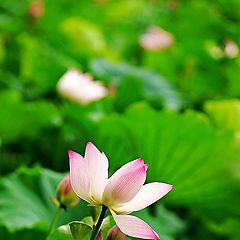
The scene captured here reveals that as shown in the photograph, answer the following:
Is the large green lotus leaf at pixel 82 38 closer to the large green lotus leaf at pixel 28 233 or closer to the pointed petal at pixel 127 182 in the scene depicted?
the large green lotus leaf at pixel 28 233

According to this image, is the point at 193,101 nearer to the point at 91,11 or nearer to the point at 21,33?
the point at 21,33

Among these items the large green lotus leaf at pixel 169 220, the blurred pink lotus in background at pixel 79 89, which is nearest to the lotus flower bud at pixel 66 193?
the large green lotus leaf at pixel 169 220

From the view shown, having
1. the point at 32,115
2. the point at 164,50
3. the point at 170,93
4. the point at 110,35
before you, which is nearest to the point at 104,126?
the point at 32,115

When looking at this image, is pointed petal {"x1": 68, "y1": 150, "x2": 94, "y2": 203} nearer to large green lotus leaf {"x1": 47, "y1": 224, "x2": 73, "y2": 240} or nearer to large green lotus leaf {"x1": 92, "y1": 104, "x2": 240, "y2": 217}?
large green lotus leaf {"x1": 47, "y1": 224, "x2": 73, "y2": 240}

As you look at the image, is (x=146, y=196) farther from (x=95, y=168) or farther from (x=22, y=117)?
(x=22, y=117)

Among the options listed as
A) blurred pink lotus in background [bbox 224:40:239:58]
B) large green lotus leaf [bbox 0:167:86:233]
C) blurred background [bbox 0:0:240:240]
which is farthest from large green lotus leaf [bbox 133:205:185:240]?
blurred pink lotus in background [bbox 224:40:239:58]

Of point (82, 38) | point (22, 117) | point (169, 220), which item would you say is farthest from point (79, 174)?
point (82, 38)
